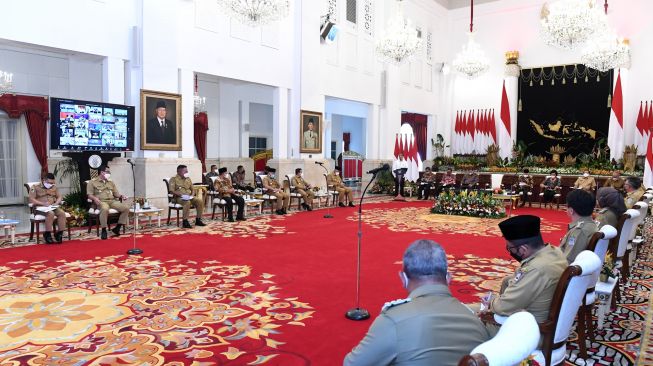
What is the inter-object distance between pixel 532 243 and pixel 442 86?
18182mm

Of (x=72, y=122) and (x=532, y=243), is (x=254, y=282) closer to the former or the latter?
(x=532, y=243)

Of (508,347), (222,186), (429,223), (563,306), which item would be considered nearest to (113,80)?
(222,186)

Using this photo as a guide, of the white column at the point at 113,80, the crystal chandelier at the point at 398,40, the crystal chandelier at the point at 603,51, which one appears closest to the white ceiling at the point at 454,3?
the crystal chandelier at the point at 603,51

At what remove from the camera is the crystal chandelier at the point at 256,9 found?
8.55 m

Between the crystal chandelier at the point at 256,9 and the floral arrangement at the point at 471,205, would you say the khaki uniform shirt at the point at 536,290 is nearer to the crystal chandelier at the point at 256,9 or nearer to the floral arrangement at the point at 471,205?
the crystal chandelier at the point at 256,9

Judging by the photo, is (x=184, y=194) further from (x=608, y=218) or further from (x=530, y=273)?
(x=530, y=273)

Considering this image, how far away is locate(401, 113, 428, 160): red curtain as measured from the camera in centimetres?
1961

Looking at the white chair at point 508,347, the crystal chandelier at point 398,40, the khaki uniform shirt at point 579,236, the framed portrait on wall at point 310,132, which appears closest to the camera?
the white chair at point 508,347

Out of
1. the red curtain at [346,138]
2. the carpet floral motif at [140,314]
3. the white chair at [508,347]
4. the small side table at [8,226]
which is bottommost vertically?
the carpet floral motif at [140,314]

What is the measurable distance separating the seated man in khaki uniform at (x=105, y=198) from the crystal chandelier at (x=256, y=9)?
12.0ft

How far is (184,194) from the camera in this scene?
349 inches

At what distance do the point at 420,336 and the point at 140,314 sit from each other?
10.9ft

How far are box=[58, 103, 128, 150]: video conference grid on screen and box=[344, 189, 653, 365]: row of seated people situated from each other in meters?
7.80

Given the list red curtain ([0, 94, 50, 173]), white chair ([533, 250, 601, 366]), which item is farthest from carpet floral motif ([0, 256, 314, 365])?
red curtain ([0, 94, 50, 173])
